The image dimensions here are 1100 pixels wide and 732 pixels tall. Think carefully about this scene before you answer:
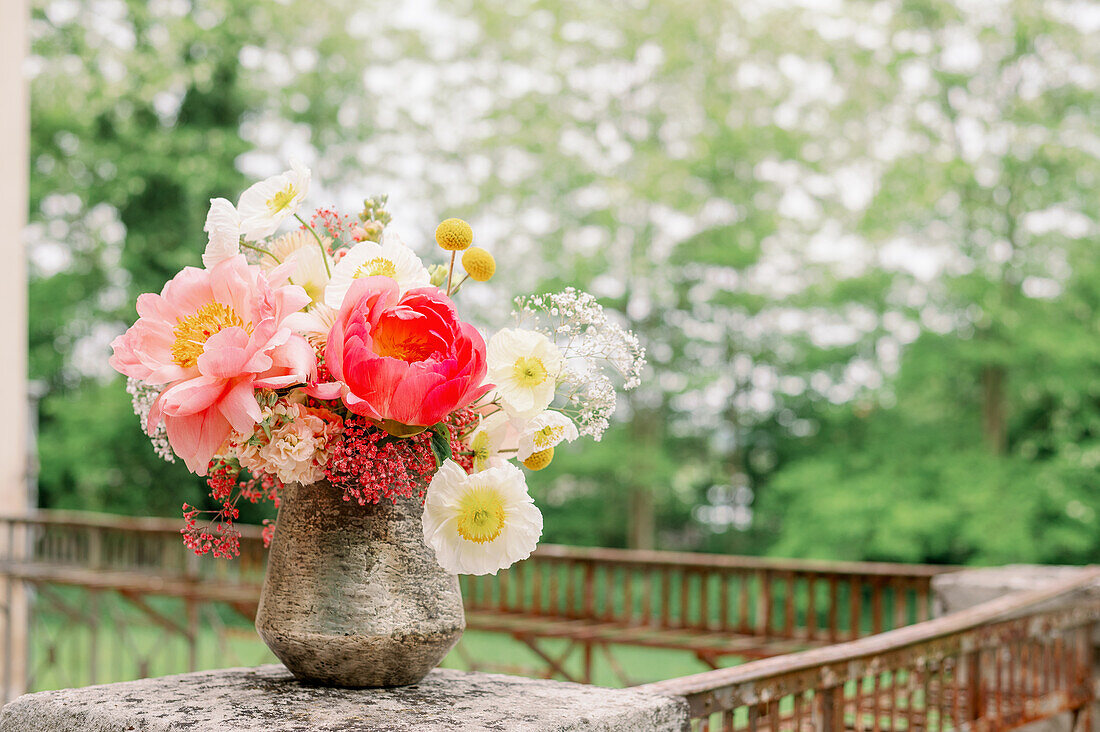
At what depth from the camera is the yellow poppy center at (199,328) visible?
1.32 meters

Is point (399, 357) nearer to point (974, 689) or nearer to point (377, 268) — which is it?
point (377, 268)

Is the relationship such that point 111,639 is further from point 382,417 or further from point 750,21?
point 382,417

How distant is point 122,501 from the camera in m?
14.8

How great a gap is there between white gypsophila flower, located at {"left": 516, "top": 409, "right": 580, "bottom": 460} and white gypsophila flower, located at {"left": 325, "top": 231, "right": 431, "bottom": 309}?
0.79 ft

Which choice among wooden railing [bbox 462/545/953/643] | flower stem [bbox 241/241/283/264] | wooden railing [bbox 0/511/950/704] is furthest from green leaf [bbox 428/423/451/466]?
wooden railing [bbox 462/545/953/643]

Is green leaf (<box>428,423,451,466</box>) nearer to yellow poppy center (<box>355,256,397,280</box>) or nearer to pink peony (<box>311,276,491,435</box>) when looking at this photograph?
pink peony (<box>311,276,491,435</box>)

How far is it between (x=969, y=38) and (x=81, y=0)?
11437mm

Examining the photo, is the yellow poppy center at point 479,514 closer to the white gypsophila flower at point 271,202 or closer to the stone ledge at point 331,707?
the stone ledge at point 331,707

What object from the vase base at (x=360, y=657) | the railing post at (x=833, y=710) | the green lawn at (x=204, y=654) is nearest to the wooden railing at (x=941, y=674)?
the railing post at (x=833, y=710)

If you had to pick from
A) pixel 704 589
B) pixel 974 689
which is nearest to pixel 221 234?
pixel 974 689

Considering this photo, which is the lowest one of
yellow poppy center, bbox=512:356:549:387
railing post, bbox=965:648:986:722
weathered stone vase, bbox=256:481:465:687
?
railing post, bbox=965:648:986:722

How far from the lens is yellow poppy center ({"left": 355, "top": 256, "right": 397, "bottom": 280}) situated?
56.2 inches

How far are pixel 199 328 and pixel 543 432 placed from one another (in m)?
0.46

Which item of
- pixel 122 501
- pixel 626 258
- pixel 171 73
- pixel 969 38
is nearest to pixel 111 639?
pixel 122 501
